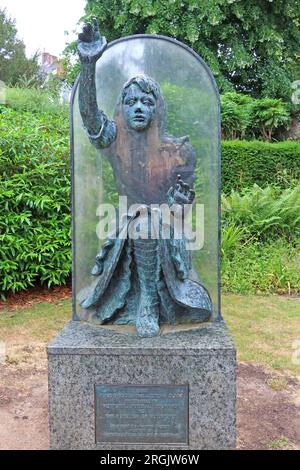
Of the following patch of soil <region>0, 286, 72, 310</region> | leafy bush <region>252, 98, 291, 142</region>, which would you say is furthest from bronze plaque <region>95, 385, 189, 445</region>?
leafy bush <region>252, 98, 291, 142</region>

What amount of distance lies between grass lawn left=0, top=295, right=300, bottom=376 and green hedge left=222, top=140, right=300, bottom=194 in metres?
3.48

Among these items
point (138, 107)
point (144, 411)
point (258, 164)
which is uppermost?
point (258, 164)

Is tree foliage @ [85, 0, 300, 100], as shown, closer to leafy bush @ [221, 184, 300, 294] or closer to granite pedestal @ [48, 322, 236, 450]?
leafy bush @ [221, 184, 300, 294]

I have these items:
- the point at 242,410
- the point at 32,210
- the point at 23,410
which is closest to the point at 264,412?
the point at 242,410

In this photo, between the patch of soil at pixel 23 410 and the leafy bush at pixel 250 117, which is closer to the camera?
the patch of soil at pixel 23 410

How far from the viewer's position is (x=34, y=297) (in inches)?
231

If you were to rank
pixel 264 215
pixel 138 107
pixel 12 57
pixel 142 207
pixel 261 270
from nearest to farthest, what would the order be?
pixel 142 207 → pixel 138 107 → pixel 261 270 → pixel 264 215 → pixel 12 57

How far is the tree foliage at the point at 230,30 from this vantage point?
38.9ft

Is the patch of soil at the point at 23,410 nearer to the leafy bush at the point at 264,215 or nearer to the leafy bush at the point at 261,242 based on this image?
the leafy bush at the point at 261,242

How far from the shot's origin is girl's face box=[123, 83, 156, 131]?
2695 millimetres

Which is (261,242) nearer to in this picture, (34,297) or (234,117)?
(34,297)

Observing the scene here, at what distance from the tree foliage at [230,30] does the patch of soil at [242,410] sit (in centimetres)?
993

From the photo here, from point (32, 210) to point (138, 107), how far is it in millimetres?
3341

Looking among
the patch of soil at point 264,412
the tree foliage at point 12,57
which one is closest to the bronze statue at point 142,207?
the patch of soil at point 264,412
